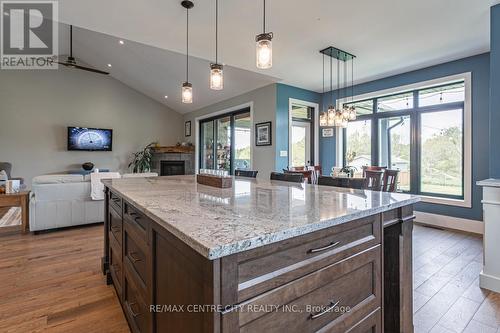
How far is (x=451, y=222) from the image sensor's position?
407 cm

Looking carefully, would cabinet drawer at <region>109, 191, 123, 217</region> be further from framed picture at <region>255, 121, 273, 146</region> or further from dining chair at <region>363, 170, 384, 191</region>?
framed picture at <region>255, 121, 273, 146</region>

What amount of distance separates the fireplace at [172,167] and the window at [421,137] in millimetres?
5537

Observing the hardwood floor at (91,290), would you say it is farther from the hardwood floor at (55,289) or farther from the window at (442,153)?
the window at (442,153)

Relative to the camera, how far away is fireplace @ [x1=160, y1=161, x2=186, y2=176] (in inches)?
321

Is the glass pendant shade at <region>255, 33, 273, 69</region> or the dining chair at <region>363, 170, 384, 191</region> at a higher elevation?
the glass pendant shade at <region>255, 33, 273, 69</region>

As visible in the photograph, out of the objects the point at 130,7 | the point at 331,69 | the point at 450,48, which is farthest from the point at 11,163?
the point at 450,48

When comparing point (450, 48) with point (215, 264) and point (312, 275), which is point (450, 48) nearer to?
point (312, 275)

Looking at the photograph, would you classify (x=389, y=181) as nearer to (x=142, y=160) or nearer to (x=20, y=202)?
(x=20, y=202)

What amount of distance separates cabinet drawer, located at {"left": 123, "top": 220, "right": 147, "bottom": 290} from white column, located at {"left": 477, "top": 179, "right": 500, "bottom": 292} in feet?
9.40

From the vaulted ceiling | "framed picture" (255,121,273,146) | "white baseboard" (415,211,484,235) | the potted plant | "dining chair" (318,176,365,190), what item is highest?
the vaulted ceiling

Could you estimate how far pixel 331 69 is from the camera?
4.58m

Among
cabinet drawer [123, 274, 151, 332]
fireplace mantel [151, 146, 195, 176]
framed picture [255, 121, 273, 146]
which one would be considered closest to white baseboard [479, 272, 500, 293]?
cabinet drawer [123, 274, 151, 332]

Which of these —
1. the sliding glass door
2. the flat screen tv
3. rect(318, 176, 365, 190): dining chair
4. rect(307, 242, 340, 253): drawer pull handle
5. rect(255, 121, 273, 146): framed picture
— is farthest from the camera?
the flat screen tv

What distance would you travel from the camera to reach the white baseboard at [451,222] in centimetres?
382
